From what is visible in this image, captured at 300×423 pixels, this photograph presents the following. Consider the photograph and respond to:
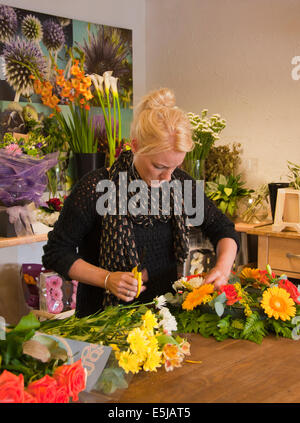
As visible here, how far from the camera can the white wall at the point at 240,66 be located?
131 inches

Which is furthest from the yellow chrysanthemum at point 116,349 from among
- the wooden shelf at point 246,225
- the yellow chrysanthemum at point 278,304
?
the wooden shelf at point 246,225

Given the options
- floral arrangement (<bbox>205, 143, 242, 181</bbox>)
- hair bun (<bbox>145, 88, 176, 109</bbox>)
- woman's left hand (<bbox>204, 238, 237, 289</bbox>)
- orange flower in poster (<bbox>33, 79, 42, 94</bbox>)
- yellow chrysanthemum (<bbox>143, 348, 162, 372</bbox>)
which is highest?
orange flower in poster (<bbox>33, 79, 42, 94</bbox>)

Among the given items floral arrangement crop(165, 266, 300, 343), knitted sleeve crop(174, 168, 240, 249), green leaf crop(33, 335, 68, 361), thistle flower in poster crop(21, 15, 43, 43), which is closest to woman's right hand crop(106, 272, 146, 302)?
floral arrangement crop(165, 266, 300, 343)

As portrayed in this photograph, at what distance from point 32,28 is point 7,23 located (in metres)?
0.18

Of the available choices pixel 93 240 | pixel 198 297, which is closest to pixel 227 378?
pixel 198 297

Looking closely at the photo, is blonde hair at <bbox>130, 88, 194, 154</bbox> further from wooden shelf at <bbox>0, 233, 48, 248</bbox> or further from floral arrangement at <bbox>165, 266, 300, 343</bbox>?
wooden shelf at <bbox>0, 233, 48, 248</bbox>

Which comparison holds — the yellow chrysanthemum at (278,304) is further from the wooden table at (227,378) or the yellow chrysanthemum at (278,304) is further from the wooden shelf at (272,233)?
the wooden shelf at (272,233)

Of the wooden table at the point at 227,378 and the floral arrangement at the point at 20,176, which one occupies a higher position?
the floral arrangement at the point at 20,176

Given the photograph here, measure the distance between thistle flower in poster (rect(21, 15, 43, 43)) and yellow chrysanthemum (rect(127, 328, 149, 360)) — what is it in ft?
8.05

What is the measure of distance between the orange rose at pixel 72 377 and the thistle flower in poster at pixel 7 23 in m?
2.46

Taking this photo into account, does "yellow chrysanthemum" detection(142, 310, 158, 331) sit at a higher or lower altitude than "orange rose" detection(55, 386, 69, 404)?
higher

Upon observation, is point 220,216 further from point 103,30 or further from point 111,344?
point 103,30

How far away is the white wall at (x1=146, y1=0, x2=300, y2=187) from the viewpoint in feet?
11.0

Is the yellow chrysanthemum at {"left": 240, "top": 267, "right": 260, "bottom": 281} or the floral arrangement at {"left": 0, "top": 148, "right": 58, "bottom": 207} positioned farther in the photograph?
the floral arrangement at {"left": 0, "top": 148, "right": 58, "bottom": 207}
